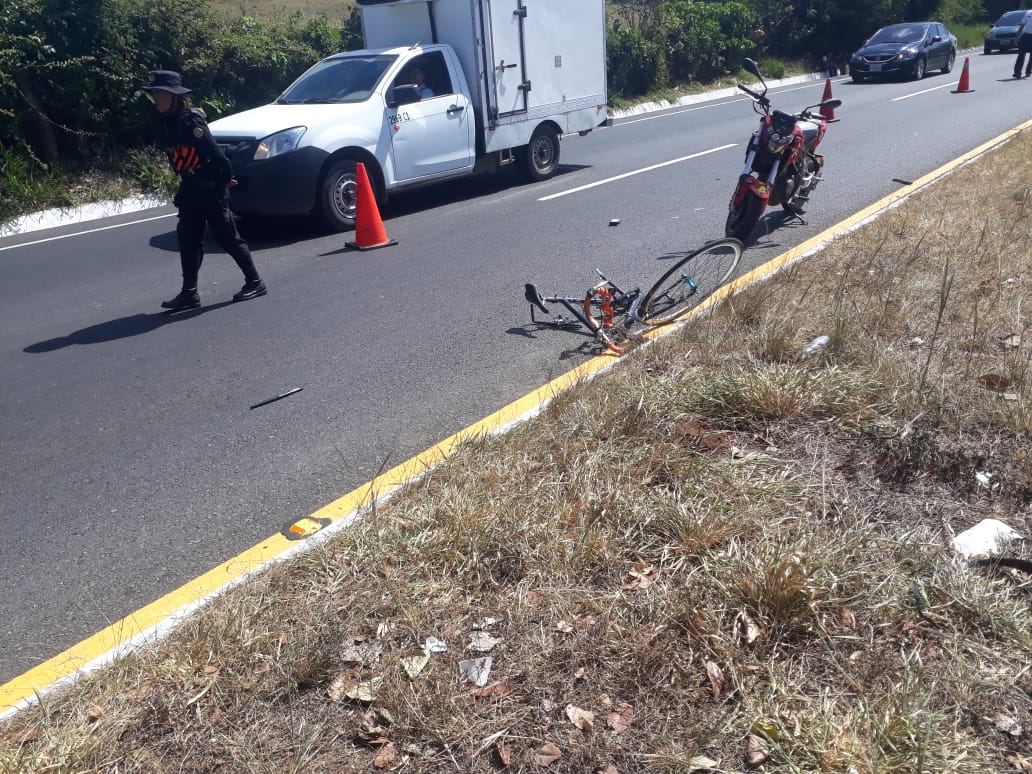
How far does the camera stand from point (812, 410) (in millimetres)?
4301

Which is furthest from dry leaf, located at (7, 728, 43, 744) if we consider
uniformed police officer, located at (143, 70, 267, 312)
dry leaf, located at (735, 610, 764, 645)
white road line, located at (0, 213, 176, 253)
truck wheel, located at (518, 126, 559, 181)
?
truck wheel, located at (518, 126, 559, 181)

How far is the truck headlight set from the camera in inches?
389

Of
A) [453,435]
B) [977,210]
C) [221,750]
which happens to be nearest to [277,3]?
[977,210]

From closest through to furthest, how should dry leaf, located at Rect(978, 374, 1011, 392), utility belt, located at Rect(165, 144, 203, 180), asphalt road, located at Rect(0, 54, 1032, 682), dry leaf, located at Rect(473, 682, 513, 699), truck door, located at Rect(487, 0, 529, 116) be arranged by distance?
dry leaf, located at Rect(473, 682, 513, 699) → asphalt road, located at Rect(0, 54, 1032, 682) → dry leaf, located at Rect(978, 374, 1011, 392) → utility belt, located at Rect(165, 144, 203, 180) → truck door, located at Rect(487, 0, 529, 116)

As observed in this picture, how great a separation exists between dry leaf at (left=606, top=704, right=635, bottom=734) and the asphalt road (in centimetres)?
189

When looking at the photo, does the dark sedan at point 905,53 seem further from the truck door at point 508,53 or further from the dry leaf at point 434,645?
the dry leaf at point 434,645

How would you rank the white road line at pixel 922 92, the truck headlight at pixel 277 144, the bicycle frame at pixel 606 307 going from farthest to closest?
the white road line at pixel 922 92 < the truck headlight at pixel 277 144 < the bicycle frame at pixel 606 307

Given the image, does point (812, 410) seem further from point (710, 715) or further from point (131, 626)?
point (131, 626)

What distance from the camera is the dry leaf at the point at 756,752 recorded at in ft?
8.11

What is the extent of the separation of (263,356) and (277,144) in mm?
4349

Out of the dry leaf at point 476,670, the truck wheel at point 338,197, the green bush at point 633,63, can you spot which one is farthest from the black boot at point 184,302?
the green bush at point 633,63

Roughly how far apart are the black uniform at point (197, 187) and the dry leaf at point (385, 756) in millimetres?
5737

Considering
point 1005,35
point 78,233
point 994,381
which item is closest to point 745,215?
point 994,381

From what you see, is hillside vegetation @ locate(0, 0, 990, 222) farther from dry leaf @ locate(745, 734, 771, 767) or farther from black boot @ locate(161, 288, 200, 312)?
dry leaf @ locate(745, 734, 771, 767)
